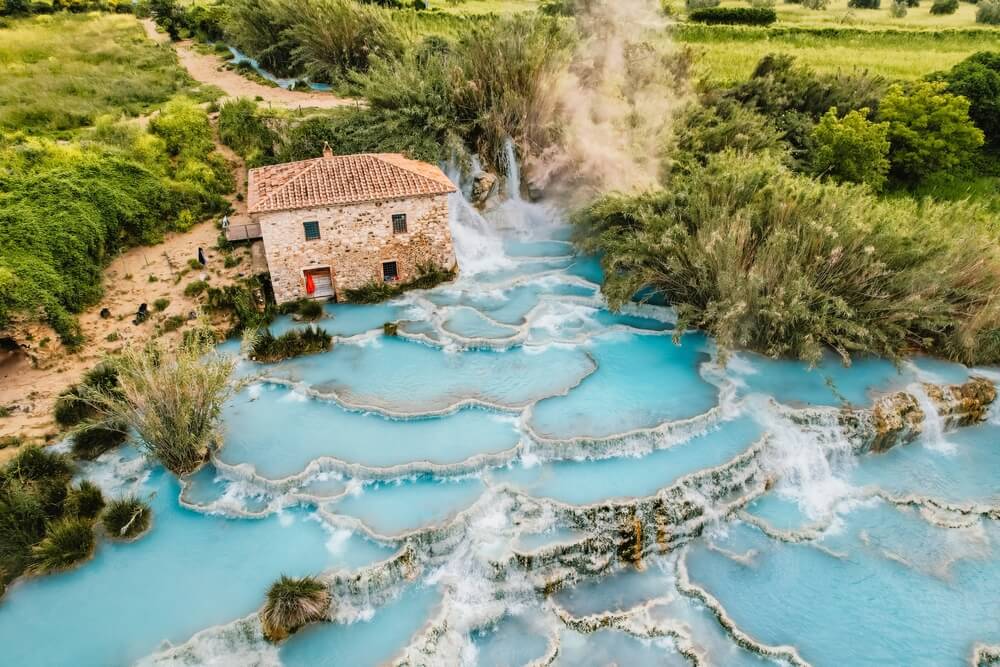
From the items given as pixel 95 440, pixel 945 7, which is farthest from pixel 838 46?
pixel 95 440

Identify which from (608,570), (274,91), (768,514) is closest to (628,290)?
(768,514)

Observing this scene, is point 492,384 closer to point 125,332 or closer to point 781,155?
point 125,332

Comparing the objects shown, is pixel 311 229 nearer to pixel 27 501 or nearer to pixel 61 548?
pixel 27 501

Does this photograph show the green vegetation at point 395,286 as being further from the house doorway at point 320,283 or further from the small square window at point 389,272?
the house doorway at point 320,283

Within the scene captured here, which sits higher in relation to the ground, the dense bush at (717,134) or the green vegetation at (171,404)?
the dense bush at (717,134)

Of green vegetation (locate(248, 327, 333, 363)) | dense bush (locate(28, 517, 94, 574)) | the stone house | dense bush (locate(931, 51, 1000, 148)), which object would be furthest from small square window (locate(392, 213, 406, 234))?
dense bush (locate(931, 51, 1000, 148))

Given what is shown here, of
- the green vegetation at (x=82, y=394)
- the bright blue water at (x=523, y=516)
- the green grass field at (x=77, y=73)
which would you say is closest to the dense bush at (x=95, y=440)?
the bright blue water at (x=523, y=516)
